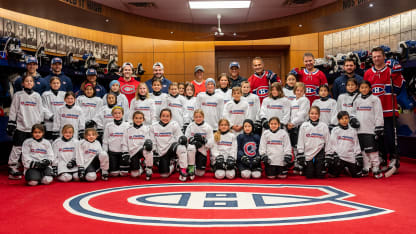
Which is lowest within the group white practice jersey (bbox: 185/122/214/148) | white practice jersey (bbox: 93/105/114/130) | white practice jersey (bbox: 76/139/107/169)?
white practice jersey (bbox: 76/139/107/169)

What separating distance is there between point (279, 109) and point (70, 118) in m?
3.18

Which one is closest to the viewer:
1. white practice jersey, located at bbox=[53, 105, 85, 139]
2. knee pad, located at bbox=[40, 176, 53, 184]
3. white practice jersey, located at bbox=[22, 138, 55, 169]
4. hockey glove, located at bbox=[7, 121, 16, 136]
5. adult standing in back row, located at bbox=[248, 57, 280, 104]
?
knee pad, located at bbox=[40, 176, 53, 184]

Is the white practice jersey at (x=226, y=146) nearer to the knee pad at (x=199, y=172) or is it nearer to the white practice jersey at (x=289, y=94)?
the knee pad at (x=199, y=172)

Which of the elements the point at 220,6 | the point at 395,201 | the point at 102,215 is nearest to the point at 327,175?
the point at 395,201

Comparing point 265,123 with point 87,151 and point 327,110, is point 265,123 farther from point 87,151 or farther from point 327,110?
point 87,151

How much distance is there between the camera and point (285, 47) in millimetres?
11258

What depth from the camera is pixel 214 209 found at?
2852 millimetres

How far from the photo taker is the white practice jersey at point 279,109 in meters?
5.14

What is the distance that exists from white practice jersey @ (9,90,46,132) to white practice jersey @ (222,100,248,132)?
280 cm

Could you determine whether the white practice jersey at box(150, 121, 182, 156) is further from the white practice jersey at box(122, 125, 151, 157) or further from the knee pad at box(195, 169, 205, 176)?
the knee pad at box(195, 169, 205, 176)

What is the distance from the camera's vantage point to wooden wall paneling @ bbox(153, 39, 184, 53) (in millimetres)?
11031

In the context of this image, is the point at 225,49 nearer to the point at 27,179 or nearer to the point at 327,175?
the point at 327,175

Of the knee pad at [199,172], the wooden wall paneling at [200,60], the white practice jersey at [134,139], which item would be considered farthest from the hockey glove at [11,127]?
the wooden wall paneling at [200,60]

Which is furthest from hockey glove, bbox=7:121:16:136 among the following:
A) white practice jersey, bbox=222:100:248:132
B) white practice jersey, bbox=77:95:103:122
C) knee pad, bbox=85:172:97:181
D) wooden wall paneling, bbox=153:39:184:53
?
wooden wall paneling, bbox=153:39:184:53
